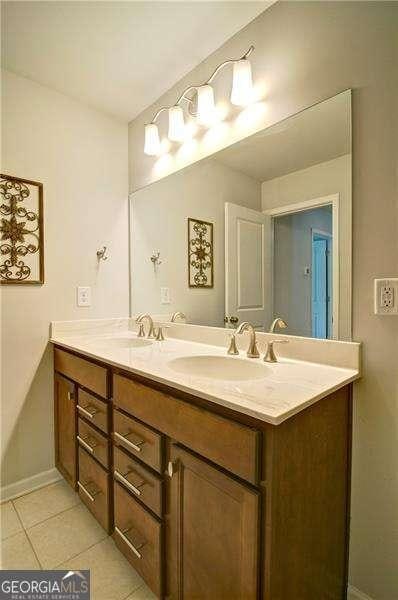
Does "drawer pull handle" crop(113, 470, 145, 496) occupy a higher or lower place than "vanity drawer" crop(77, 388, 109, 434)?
lower

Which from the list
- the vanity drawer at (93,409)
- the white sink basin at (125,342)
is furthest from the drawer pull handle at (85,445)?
the white sink basin at (125,342)

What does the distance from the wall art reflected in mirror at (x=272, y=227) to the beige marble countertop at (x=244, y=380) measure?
5.9 inches

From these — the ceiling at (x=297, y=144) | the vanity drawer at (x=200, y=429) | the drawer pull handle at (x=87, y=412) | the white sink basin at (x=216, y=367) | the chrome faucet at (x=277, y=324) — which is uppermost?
the ceiling at (x=297, y=144)

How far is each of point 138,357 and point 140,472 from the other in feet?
1.36

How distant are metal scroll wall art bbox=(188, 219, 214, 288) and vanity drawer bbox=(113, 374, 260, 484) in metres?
0.71

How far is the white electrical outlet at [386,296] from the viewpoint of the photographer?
2.99 feet

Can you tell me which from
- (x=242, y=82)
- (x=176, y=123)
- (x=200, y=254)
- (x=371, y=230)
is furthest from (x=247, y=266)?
(x=176, y=123)

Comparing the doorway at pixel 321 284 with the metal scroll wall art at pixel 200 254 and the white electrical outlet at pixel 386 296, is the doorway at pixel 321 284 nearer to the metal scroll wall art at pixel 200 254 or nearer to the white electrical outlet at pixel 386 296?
the white electrical outlet at pixel 386 296

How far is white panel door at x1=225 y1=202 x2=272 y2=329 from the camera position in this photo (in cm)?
133

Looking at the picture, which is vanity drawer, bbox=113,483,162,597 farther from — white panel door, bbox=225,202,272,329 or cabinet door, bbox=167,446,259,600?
white panel door, bbox=225,202,272,329

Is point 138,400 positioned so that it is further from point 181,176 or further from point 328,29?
point 328,29

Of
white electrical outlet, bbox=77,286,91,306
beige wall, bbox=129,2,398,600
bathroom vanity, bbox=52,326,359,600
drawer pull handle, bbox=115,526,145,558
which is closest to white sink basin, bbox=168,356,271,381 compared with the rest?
bathroom vanity, bbox=52,326,359,600

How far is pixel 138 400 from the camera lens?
1040mm

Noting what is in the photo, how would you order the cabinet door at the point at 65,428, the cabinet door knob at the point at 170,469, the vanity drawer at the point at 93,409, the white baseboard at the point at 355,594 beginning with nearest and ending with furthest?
the cabinet door knob at the point at 170,469 → the white baseboard at the point at 355,594 → the vanity drawer at the point at 93,409 → the cabinet door at the point at 65,428
